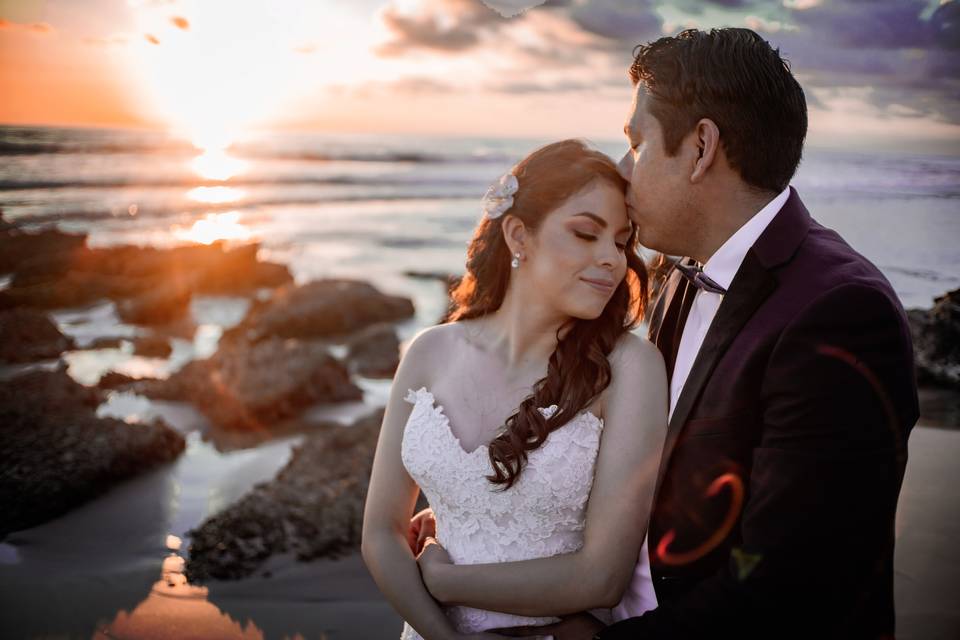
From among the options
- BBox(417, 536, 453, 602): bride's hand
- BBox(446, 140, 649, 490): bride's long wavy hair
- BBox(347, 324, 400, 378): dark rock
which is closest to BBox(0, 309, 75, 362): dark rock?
BBox(347, 324, 400, 378): dark rock

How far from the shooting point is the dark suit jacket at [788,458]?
85.4 inches

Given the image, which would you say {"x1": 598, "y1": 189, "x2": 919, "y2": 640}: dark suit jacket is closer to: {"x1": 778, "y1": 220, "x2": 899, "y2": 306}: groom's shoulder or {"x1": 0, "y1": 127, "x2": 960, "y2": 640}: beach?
{"x1": 778, "y1": 220, "x2": 899, "y2": 306}: groom's shoulder

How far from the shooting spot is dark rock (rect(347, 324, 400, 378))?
8.16 metres

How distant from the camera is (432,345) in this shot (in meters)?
3.19

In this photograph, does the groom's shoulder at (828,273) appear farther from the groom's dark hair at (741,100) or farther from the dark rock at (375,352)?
the dark rock at (375,352)

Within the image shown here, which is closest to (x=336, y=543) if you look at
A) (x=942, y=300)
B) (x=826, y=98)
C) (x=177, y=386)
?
(x=177, y=386)

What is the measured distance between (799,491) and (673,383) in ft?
2.57

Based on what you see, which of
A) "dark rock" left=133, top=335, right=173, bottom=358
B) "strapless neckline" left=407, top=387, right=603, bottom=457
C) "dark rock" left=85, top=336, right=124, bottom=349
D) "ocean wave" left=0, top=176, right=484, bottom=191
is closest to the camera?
"strapless neckline" left=407, top=387, right=603, bottom=457

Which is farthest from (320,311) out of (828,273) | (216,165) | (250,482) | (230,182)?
(216,165)

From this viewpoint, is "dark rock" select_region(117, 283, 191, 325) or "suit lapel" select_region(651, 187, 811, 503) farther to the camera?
"dark rock" select_region(117, 283, 191, 325)

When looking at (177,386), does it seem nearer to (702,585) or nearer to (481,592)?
(481,592)

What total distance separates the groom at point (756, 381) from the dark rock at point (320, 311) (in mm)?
6869

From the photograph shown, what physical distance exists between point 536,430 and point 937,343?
493 cm

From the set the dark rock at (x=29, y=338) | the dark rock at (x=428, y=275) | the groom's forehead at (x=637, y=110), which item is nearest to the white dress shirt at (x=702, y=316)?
the groom's forehead at (x=637, y=110)
